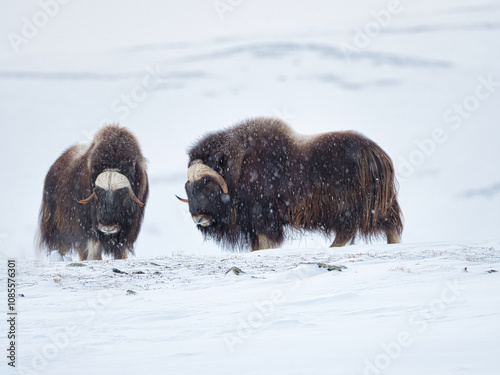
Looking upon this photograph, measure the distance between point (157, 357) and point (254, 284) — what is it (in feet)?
5.63

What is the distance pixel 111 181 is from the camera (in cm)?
710

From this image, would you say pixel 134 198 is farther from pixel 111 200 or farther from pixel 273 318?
pixel 273 318

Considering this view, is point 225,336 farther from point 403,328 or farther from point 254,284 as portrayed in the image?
point 254,284

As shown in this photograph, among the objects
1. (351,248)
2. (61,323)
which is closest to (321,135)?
(351,248)

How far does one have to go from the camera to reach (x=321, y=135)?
24.6 ft

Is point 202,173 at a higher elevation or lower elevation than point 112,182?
higher

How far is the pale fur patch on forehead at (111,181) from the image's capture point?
23.2ft

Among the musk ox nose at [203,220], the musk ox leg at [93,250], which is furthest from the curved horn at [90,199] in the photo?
the musk ox nose at [203,220]

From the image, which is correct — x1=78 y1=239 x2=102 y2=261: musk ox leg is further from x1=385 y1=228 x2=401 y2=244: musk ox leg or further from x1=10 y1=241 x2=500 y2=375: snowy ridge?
x1=385 y1=228 x2=401 y2=244: musk ox leg

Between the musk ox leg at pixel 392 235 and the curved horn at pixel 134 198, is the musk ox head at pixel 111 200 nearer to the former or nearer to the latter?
the curved horn at pixel 134 198

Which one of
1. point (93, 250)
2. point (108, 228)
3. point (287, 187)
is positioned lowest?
point (93, 250)

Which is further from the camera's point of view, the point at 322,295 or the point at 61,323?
the point at 322,295

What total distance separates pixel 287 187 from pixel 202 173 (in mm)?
1059

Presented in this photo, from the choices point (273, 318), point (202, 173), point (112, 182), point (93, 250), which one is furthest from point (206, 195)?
point (273, 318)
